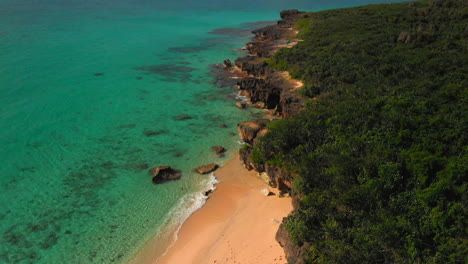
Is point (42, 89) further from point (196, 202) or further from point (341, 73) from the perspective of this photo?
point (341, 73)

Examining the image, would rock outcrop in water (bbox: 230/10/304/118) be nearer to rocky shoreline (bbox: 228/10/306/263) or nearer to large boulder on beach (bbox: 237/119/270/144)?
rocky shoreline (bbox: 228/10/306/263)

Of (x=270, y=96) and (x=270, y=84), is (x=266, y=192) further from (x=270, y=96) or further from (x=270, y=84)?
(x=270, y=84)

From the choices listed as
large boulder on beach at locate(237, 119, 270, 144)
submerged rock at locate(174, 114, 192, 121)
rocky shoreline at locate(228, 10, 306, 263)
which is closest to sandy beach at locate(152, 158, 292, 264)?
rocky shoreline at locate(228, 10, 306, 263)

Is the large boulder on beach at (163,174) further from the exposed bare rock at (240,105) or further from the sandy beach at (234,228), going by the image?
the exposed bare rock at (240,105)

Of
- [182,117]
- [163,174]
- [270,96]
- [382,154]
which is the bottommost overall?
[163,174]

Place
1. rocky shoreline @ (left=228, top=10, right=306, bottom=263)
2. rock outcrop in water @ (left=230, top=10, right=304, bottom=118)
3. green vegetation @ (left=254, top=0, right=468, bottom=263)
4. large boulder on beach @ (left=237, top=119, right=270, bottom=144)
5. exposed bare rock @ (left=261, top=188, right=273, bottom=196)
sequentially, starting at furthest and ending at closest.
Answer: rock outcrop in water @ (left=230, top=10, right=304, bottom=118), large boulder on beach @ (left=237, top=119, right=270, bottom=144), exposed bare rock @ (left=261, top=188, right=273, bottom=196), rocky shoreline @ (left=228, top=10, right=306, bottom=263), green vegetation @ (left=254, top=0, right=468, bottom=263)

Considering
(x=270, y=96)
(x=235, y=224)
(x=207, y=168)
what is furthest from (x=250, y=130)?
(x=270, y=96)

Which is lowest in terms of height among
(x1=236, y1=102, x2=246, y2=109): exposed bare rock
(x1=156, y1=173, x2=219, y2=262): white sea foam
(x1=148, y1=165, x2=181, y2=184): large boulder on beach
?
(x1=156, y1=173, x2=219, y2=262): white sea foam

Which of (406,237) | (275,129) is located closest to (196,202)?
(275,129)
